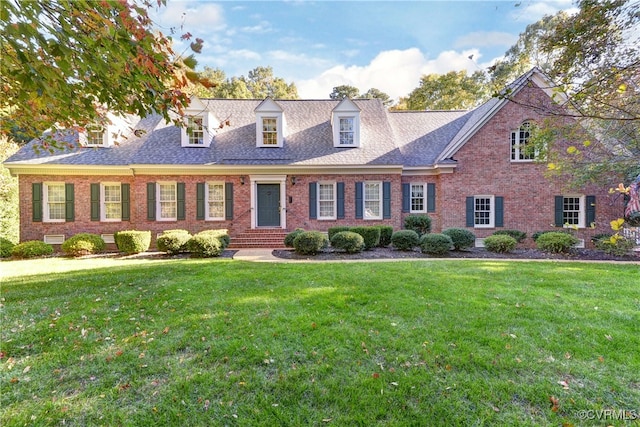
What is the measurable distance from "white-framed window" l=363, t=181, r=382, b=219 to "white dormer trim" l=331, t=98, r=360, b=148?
84.1 inches

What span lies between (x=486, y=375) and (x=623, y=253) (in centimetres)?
1048

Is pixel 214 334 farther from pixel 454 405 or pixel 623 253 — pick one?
pixel 623 253

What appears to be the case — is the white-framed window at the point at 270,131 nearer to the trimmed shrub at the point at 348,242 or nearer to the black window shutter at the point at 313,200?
the black window shutter at the point at 313,200

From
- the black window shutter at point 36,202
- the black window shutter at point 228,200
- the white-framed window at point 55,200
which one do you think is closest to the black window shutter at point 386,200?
the black window shutter at point 228,200

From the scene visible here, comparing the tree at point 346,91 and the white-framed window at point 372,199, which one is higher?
the tree at point 346,91

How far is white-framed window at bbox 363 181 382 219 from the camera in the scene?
12969 mm

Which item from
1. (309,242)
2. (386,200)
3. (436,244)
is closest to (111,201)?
(309,242)

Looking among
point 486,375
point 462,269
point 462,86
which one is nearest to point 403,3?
point 462,269

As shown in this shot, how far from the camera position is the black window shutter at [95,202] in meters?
12.2

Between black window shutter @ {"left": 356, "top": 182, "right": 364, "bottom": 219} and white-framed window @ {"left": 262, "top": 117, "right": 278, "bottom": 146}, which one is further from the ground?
white-framed window @ {"left": 262, "top": 117, "right": 278, "bottom": 146}

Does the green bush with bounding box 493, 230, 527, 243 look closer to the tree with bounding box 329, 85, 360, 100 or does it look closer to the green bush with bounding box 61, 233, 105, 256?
the green bush with bounding box 61, 233, 105, 256

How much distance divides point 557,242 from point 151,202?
15602 millimetres

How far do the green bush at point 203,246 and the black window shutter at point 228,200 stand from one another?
2984 mm

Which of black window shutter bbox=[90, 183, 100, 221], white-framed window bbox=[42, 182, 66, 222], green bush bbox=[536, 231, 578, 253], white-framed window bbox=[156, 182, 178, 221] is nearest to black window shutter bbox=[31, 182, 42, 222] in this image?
white-framed window bbox=[42, 182, 66, 222]
